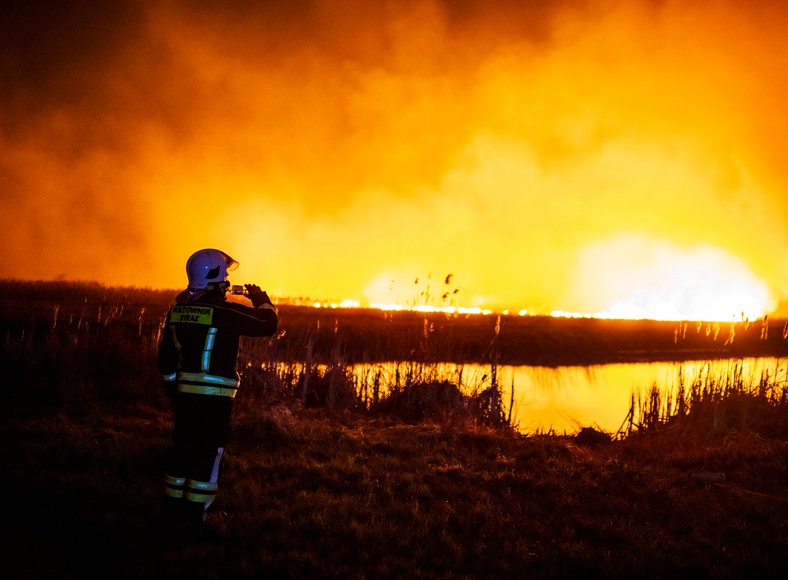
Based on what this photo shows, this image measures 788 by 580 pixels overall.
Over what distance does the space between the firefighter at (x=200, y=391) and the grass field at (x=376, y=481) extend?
1.21ft

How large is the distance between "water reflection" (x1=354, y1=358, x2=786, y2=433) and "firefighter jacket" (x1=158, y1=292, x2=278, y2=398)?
6.85m

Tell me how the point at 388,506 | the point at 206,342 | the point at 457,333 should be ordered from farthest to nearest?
the point at 457,333
the point at 388,506
the point at 206,342

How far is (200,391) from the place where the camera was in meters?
5.04

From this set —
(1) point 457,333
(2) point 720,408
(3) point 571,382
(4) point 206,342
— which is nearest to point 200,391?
(4) point 206,342

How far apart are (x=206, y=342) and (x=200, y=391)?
1.53 feet

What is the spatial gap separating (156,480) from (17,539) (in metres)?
1.72

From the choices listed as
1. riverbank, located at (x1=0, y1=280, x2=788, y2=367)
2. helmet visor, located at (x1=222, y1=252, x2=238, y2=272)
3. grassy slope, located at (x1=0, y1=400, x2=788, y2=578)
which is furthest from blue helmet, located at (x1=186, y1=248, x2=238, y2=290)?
riverbank, located at (x1=0, y1=280, x2=788, y2=367)

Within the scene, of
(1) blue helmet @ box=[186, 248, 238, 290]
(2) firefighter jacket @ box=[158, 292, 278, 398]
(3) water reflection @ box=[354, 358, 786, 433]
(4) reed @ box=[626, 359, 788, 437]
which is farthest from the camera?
(3) water reflection @ box=[354, 358, 786, 433]

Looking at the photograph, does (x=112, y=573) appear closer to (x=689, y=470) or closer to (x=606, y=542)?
(x=606, y=542)

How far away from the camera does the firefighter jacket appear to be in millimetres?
5027

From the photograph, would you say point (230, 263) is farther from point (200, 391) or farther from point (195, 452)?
point (195, 452)

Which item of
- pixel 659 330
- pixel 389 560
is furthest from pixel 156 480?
pixel 659 330

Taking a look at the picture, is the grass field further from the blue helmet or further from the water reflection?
the blue helmet

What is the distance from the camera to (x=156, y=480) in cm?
648
